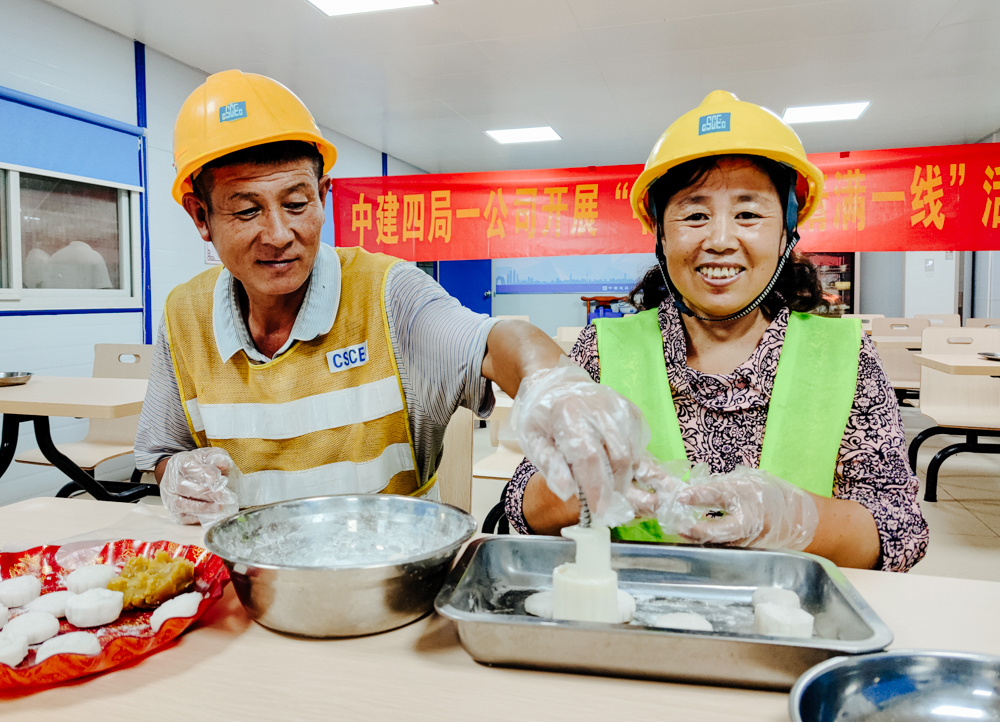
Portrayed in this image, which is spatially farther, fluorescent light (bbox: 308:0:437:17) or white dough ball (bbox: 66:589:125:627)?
fluorescent light (bbox: 308:0:437:17)

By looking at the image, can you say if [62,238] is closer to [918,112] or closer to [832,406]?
[832,406]

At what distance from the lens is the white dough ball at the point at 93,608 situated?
82cm

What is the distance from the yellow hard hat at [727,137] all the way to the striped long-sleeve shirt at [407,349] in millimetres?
493

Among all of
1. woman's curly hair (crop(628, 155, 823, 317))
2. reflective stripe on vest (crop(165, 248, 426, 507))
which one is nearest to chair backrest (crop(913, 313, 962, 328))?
woman's curly hair (crop(628, 155, 823, 317))

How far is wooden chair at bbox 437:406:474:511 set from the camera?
6.57ft

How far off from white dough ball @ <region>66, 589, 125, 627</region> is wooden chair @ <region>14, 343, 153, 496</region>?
2.60 metres

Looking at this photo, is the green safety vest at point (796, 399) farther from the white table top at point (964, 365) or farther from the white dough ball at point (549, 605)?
the white table top at point (964, 365)

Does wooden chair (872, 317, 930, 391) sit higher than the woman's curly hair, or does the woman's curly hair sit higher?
the woman's curly hair

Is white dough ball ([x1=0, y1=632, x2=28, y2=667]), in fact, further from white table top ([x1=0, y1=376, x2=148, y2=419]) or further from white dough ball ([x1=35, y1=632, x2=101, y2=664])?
white table top ([x1=0, y1=376, x2=148, y2=419])

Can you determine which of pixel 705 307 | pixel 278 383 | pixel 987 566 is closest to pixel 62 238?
pixel 278 383

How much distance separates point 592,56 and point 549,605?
4899 millimetres

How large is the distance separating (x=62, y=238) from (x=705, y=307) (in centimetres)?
439

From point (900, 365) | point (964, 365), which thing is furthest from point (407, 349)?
point (900, 365)

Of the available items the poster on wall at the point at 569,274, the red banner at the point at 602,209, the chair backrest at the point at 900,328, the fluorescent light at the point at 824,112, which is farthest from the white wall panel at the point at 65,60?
the poster on wall at the point at 569,274
